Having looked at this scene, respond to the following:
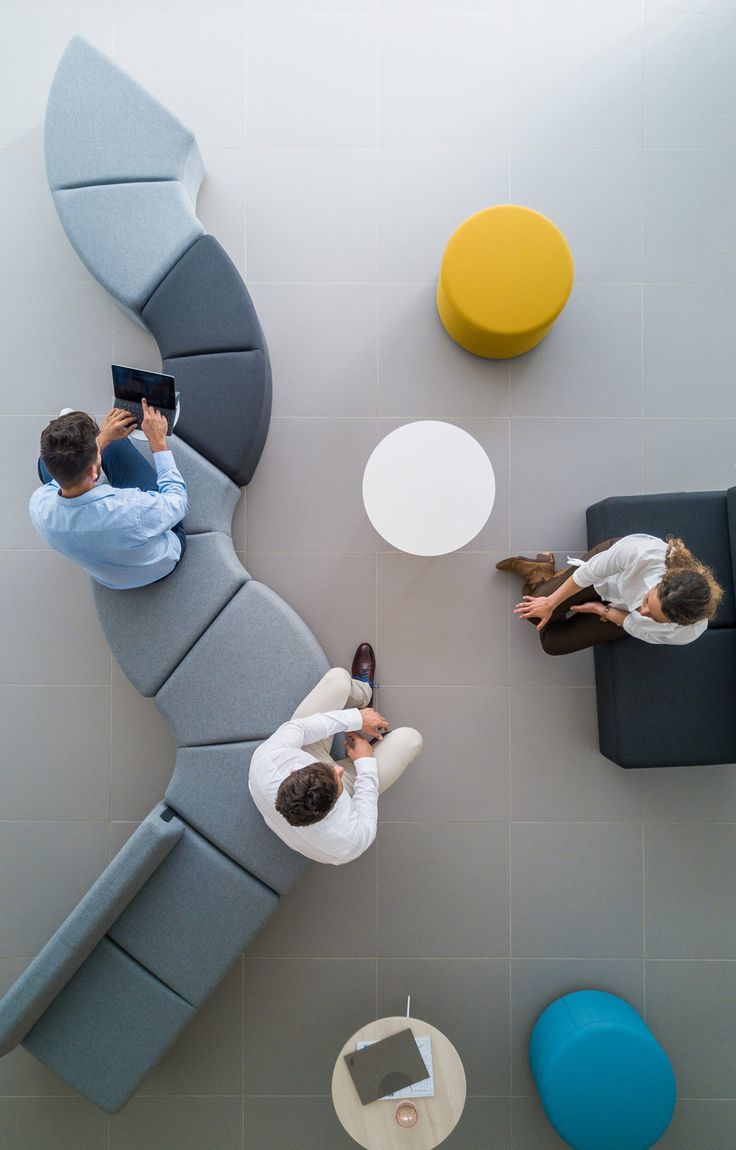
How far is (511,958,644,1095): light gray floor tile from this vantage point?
3480 millimetres

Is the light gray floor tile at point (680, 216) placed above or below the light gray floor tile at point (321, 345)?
above

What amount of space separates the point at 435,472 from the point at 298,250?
157 centimetres

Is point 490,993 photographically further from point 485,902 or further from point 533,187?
point 533,187

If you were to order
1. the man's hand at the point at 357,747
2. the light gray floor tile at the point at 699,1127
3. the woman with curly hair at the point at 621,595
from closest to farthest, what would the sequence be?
the woman with curly hair at the point at 621,595
the man's hand at the point at 357,747
the light gray floor tile at the point at 699,1127

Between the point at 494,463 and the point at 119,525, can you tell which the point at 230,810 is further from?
the point at 494,463

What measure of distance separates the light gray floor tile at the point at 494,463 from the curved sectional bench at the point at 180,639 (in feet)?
3.18

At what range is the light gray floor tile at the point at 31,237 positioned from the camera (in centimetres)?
358

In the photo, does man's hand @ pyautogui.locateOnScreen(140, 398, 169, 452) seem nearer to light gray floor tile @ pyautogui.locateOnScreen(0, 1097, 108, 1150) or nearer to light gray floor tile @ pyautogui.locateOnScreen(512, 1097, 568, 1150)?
light gray floor tile @ pyautogui.locateOnScreen(0, 1097, 108, 1150)

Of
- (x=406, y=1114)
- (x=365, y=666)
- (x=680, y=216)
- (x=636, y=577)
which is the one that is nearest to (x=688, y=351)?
(x=680, y=216)

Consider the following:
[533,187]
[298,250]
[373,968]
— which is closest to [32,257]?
[298,250]

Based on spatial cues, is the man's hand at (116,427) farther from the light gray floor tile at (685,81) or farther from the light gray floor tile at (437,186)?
the light gray floor tile at (685,81)

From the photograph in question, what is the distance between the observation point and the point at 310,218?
357 cm

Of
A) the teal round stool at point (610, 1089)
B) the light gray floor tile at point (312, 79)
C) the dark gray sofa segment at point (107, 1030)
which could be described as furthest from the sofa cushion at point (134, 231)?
the teal round stool at point (610, 1089)

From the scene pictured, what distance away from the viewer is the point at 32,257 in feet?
11.7
